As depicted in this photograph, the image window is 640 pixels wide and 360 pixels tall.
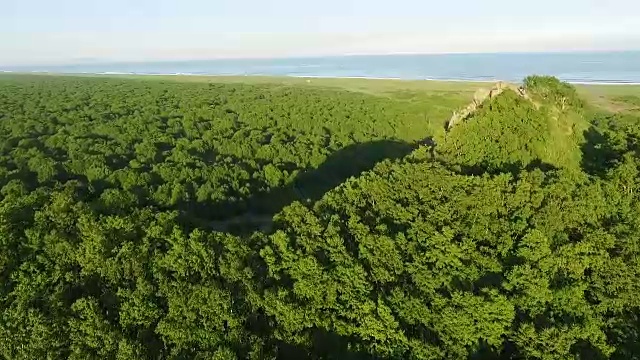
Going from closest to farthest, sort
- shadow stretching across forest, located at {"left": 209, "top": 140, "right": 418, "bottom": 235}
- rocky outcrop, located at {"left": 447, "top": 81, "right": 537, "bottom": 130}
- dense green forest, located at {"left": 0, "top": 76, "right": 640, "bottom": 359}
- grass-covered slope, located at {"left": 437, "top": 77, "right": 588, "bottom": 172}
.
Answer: dense green forest, located at {"left": 0, "top": 76, "right": 640, "bottom": 359} → grass-covered slope, located at {"left": 437, "top": 77, "right": 588, "bottom": 172} → rocky outcrop, located at {"left": 447, "top": 81, "right": 537, "bottom": 130} → shadow stretching across forest, located at {"left": 209, "top": 140, "right": 418, "bottom": 235}

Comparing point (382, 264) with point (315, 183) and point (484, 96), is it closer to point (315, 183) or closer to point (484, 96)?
point (484, 96)

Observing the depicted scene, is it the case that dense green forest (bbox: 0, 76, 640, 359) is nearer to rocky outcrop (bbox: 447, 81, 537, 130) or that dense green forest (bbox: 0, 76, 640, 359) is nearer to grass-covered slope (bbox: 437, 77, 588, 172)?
grass-covered slope (bbox: 437, 77, 588, 172)

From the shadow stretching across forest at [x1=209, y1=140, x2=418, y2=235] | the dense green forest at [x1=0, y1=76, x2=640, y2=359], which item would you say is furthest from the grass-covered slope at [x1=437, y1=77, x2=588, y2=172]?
the shadow stretching across forest at [x1=209, y1=140, x2=418, y2=235]

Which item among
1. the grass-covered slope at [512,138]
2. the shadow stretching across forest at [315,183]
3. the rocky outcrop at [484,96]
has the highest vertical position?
the rocky outcrop at [484,96]

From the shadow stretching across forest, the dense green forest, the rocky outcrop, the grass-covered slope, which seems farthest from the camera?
the shadow stretching across forest

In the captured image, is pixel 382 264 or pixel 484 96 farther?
pixel 484 96

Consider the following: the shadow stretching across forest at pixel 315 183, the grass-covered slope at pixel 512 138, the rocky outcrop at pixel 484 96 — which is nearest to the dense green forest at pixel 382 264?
the grass-covered slope at pixel 512 138

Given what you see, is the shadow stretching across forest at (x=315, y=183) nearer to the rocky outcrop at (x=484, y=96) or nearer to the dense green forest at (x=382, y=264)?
the dense green forest at (x=382, y=264)

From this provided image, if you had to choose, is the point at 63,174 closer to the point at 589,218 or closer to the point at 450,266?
the point at 450,266

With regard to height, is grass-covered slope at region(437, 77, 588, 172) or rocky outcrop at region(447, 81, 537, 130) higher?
rocky outcrop at region(447, 81, 537, 130)

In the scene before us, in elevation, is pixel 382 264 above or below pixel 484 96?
below

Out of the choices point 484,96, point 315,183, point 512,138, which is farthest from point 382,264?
point 315,183
